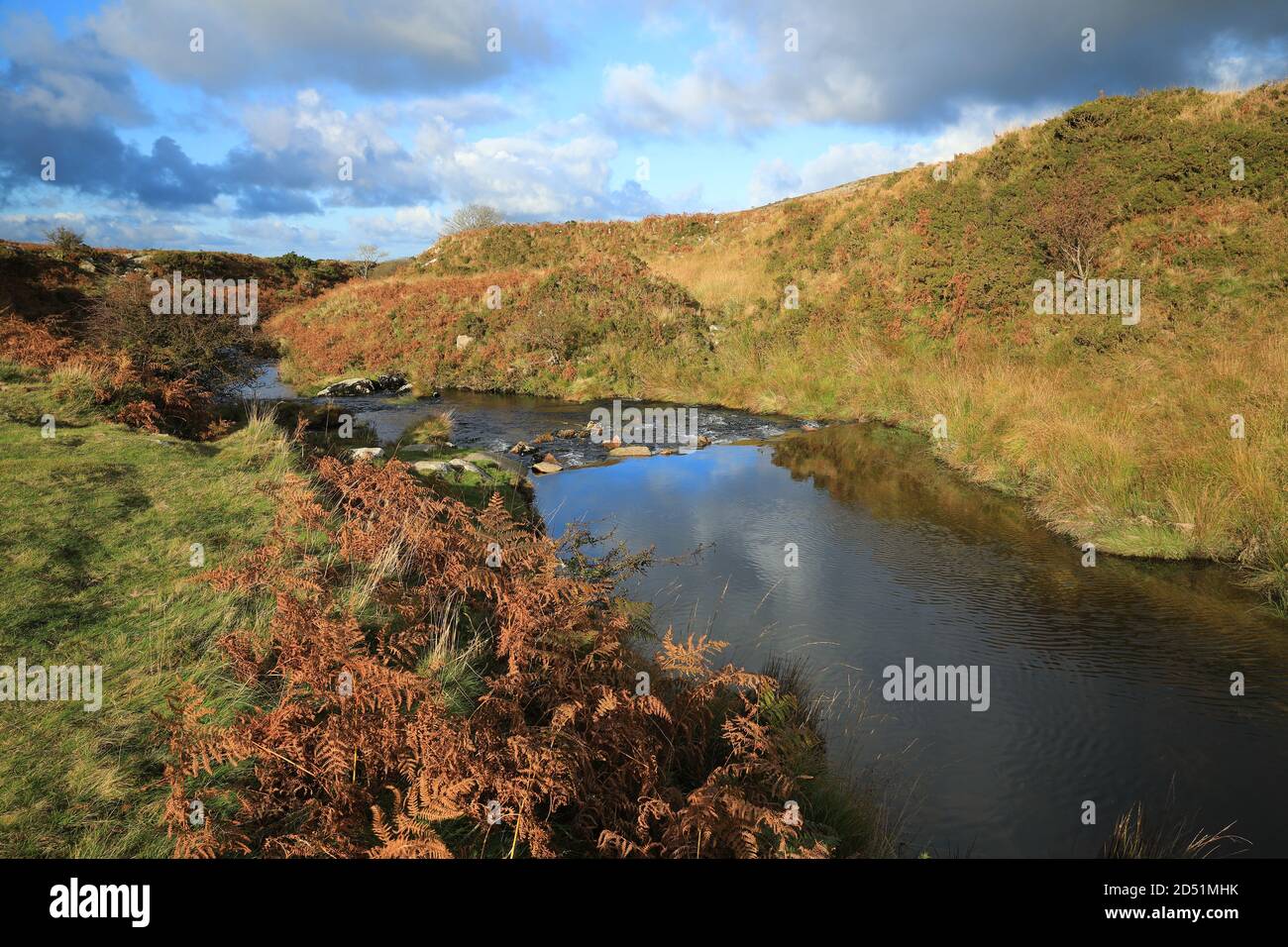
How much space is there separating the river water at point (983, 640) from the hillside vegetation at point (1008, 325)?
119 cm

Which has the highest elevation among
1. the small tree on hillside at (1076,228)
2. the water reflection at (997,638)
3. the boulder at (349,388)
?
the small tree on hillside at (1076,228)

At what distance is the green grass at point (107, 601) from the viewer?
3.06 metres

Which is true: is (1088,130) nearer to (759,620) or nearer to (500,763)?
(759,620)

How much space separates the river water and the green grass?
13.8 feet

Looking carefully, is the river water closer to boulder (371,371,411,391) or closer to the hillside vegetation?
the hillside vegetation

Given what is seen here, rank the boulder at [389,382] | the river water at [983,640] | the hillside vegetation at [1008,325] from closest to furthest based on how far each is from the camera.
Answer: the river water at [983,640] < the hillside vegetation at [1008,325] < the boulder at [389,382]

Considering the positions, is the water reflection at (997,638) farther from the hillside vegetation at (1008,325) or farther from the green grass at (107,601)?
the green grass at (107,601)

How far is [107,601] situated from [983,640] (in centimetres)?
765

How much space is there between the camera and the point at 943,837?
4.40 metres

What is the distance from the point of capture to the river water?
478 cm

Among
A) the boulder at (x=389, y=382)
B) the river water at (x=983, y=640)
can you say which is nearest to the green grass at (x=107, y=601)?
the river water at (x=983, y=640)

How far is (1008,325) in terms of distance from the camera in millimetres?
18641

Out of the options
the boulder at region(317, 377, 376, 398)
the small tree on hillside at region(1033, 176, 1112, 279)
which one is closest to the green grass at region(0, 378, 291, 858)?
the boulder at region(317, 377, 376, 398)
